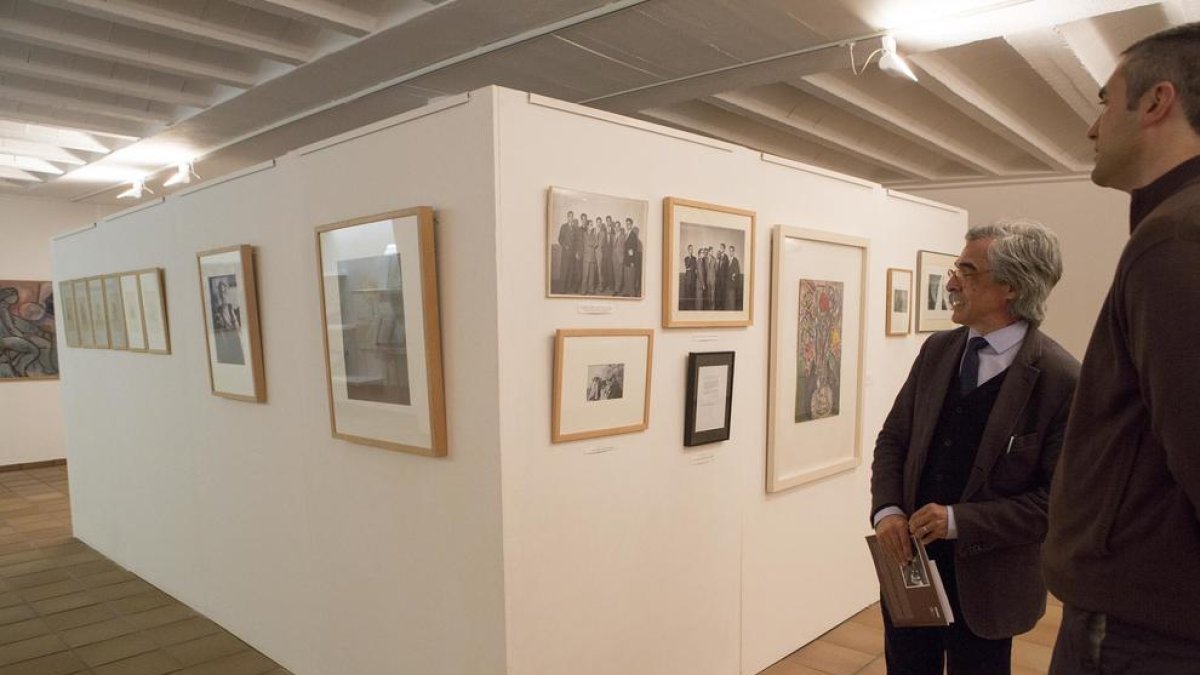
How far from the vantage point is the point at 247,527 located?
3820 mm

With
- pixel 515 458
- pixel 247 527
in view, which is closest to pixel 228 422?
pixel 247 527

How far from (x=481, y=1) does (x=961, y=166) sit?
6.55m

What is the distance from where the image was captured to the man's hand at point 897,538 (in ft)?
7.23

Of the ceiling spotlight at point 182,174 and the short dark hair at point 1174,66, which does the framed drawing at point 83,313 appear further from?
the short dark hair at point 1174,66

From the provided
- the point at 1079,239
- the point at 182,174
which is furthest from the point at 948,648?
the point at 182,174

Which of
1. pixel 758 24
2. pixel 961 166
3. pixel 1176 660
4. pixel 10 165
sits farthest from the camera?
pixel 961 166

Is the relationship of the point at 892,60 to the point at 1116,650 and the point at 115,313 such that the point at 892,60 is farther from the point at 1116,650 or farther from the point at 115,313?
the point at 115,313

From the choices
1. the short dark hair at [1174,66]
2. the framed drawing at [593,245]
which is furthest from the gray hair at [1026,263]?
the framed drawing at [593,245]

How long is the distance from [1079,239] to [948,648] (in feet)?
21.1

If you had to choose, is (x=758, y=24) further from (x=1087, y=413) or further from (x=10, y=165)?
(x=10, y=165)

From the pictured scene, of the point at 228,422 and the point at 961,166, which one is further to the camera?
the point at 961,166

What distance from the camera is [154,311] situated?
4.49 m

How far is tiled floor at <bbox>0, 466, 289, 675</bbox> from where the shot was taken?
12.6 ft

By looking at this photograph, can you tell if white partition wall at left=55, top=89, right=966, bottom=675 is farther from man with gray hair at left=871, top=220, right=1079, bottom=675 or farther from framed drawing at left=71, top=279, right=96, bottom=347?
framed drawing at left=71, top=279, right=96, bottom=347
